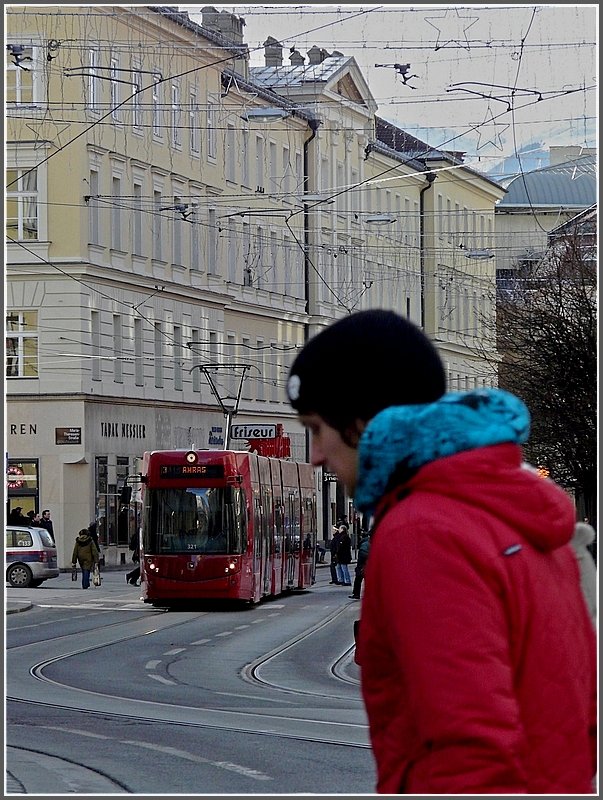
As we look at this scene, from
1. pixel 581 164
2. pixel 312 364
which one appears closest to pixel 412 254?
pixel 581 164

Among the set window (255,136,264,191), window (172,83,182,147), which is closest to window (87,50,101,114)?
window (172,83,182,147)

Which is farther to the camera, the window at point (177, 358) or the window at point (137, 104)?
the window at point (177, 358)

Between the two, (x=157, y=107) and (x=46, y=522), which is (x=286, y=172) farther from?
(x=46, y=522)

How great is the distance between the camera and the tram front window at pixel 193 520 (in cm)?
2958

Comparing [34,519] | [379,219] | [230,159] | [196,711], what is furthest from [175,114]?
[196,711]

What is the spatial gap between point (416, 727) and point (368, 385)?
550mm

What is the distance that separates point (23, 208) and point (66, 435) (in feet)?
19.6

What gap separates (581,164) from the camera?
192ft

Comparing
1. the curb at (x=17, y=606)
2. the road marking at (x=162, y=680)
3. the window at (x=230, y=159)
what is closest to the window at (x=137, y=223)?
the window at (x=230, y=159)

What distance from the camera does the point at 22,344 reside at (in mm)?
46344

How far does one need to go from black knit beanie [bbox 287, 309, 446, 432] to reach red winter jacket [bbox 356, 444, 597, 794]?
0.17 m

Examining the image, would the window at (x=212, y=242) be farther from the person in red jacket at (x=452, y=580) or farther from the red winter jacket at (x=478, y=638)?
the red winter jacket at (x=478, y=638)

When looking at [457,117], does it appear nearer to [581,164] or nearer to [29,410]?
[29,410]

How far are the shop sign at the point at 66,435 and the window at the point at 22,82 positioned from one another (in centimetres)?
929
